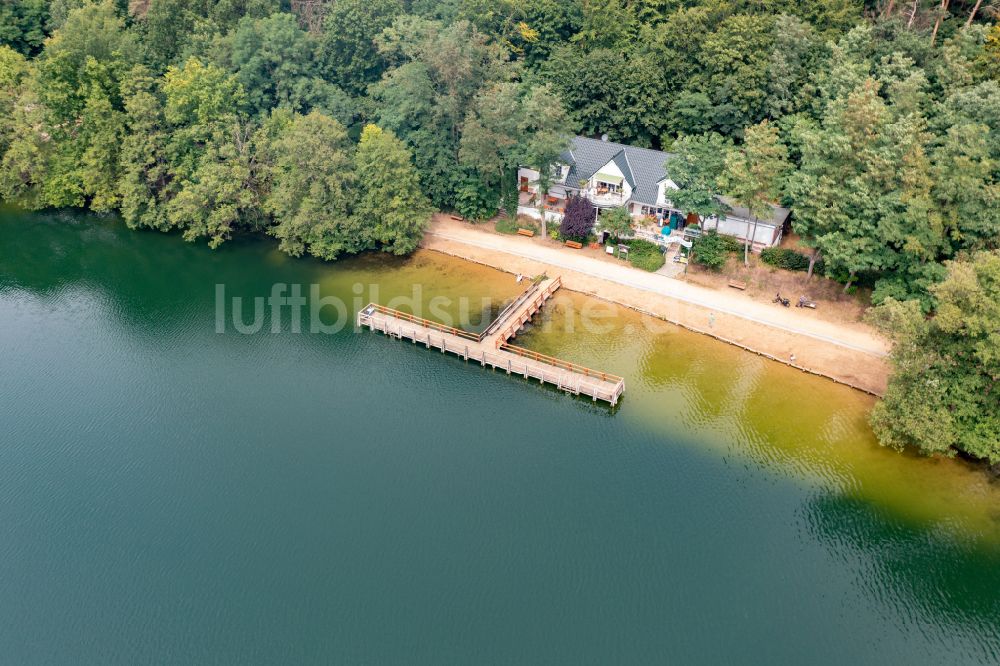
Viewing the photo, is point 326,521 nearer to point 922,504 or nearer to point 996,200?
point 922,504

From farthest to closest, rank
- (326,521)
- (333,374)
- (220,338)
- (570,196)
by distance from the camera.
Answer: (570,196)
(220,338)
(333,374)
(326,521)

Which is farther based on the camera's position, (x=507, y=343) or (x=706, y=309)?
(x=706, y=309)

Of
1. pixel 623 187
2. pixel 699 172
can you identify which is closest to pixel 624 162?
pixel 623 187

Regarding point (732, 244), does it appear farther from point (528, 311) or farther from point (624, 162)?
point (528, 311)

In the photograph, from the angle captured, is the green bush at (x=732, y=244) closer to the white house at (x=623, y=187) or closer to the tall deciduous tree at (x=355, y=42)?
the white house at (x=623, y=187)

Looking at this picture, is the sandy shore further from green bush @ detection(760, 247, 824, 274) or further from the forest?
green bush @ detection(760, 247, 824, 274)

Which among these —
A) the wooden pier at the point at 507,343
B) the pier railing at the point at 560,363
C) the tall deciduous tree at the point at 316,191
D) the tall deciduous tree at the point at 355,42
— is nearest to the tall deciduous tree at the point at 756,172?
the wooden pier at the point at 507,343

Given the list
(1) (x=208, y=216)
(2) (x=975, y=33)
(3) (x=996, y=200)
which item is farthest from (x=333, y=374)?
(2) (x=975, y=33)
